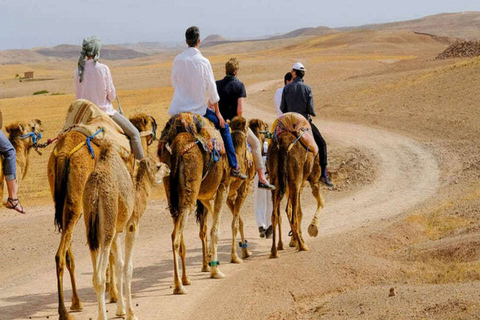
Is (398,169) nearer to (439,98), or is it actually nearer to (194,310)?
(439,98)

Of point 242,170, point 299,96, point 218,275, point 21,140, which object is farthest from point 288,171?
point 21,140

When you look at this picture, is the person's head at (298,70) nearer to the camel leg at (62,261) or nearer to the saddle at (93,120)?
the saddle at (93,120)

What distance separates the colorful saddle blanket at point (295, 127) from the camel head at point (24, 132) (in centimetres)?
396

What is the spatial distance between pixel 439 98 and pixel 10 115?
20933 millimetres

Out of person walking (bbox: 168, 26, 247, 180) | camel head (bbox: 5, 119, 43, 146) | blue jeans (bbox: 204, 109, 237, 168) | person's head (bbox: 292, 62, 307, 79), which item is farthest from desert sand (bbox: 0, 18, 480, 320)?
person's head (bbox: 292, 62, 307, 79)

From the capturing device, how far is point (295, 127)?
1351 cm

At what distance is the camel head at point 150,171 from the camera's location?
9559 mm

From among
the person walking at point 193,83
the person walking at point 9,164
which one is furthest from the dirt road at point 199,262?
the person walking at point 193,83

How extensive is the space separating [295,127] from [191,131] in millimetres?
2867

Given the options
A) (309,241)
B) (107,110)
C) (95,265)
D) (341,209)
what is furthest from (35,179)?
(95,265)

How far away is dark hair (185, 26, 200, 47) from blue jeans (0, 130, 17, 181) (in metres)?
2.91

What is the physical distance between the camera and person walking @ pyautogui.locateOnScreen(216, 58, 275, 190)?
41.7 ft

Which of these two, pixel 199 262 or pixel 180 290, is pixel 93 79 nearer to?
pixel 180 290

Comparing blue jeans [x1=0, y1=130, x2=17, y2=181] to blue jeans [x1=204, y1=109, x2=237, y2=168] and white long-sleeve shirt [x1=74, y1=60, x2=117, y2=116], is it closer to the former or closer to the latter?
white long-sleeve shirt [x1=74, y1=60, x2=117, y2=116]
